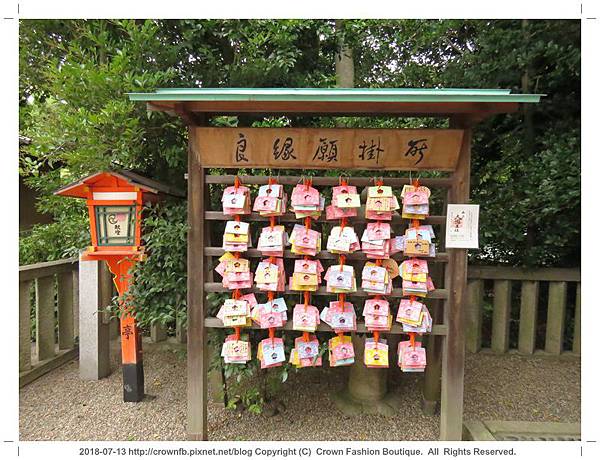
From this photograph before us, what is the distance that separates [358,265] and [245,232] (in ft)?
3.69

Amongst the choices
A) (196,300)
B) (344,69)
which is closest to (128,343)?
(196,300)

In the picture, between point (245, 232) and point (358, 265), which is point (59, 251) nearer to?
point (245, 232)

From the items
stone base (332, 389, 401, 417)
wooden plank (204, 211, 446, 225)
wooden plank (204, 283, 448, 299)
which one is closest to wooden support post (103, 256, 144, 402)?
wooden plank (204, 283, 448, 299)

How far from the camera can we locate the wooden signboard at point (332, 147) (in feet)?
8.47

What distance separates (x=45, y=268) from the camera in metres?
3.88

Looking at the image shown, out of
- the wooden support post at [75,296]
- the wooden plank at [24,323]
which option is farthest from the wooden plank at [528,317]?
the wooden plank at [24,323]

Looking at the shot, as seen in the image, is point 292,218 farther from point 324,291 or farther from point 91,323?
point 91,323

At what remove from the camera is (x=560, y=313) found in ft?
14.4

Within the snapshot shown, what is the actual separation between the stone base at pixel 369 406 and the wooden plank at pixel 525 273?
6.98ft

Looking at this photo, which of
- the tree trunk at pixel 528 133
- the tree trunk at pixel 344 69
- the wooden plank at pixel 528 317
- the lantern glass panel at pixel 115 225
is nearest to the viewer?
the lantern glass panel at pixel 115 225

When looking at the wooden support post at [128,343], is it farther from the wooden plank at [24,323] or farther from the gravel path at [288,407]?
the wooden plank at [24,323]

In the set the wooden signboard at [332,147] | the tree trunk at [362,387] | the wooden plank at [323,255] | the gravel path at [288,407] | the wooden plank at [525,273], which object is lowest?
the gravel path at [288,407]

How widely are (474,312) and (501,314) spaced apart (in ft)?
1.36

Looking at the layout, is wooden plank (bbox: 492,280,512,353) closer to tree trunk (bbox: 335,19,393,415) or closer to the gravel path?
the gravel path
